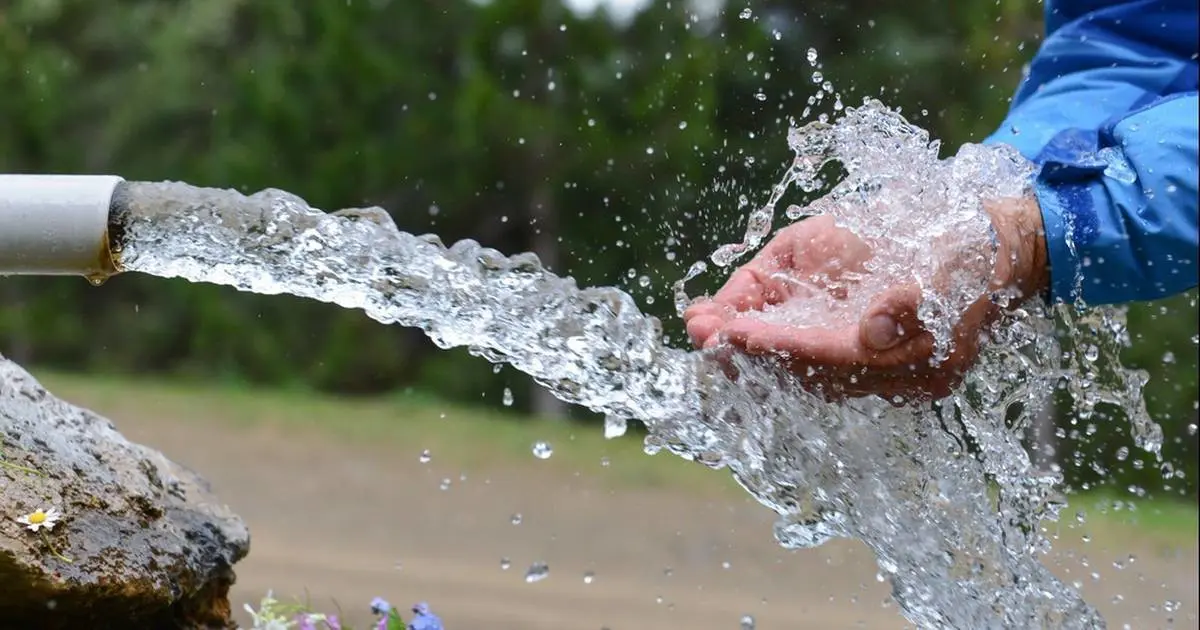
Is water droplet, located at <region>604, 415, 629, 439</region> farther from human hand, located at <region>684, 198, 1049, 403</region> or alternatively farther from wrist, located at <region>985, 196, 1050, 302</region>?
wrist, located at <region>985, 196, 1050, 302</region>

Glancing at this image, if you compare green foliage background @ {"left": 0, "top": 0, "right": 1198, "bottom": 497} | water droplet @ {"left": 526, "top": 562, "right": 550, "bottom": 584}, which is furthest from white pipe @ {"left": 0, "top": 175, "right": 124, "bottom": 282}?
green foliage background @ {"left": 0, "top": 0, "right": 1198, "bottom": 497}

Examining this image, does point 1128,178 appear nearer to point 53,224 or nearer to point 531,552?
point 53,224

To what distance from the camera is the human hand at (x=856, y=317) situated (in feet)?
4.25

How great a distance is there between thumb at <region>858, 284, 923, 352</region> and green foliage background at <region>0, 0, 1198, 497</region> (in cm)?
227

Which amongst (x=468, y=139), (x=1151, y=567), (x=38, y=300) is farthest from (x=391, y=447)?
(x=38, y=300)

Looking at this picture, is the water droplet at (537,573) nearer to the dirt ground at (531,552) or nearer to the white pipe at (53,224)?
the dirt ground at (531,552)

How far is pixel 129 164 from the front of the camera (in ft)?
25.0

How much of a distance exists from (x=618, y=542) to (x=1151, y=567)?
138 centimetres

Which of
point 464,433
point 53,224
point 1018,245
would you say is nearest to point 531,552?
point 464,433

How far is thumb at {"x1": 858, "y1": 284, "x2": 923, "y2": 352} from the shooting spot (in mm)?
1259

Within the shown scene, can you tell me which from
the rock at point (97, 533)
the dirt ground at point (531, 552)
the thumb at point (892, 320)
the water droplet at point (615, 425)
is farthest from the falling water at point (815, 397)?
the dirt ground at point (531, 552)

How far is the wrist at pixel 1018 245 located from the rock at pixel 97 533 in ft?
2.69

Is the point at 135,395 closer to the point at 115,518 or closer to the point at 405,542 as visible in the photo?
the point at 405,542

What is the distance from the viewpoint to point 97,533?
120cm
